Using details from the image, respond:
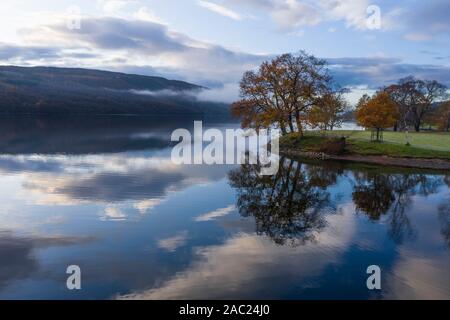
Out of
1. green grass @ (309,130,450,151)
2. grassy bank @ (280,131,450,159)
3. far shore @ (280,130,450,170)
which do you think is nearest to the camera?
far shore @ (280,130,450,170)

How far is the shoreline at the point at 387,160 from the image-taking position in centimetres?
5881

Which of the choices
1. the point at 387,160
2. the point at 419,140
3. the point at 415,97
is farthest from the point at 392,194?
the point at 415,97

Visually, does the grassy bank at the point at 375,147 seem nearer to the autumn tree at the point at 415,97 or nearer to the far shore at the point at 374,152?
the far shore at the point at 374,152

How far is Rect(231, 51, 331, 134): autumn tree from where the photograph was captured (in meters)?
80.9

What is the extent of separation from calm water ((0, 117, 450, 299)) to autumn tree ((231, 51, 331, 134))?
3581 centimetres

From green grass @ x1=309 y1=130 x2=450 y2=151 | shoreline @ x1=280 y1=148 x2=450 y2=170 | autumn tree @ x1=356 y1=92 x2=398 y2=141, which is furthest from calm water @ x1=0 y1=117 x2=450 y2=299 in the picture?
autumn tree @ x1=356 y1=92 x2=398 y2=141

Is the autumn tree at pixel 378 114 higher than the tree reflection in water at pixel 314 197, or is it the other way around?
the autumn tree at pixel 378 114

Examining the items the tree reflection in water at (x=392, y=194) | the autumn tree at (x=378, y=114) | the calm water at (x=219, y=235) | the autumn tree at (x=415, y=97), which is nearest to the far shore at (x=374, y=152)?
the autumn tree at (x=378, y=114)

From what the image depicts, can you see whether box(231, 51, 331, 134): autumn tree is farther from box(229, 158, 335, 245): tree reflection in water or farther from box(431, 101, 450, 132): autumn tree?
box(431, 101, 450, 132): autumn tree

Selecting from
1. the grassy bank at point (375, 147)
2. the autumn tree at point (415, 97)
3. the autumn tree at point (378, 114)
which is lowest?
the grassy bank at point (375, 147)

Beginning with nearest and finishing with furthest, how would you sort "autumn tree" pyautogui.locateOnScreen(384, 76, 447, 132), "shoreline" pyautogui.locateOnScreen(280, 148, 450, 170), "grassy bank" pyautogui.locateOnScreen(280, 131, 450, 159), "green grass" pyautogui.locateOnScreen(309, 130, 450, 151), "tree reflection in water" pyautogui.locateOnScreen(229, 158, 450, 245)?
"tree reflection in water" pyautogui.locateOnScreen(229, 158, 450, 245), "shoreline" pyautogui.locateOnScreen(280, 148, 450, 170), "grassy bank" pyautogui.locateOnScreen(280, 131, 450, 159), "green grass" pyautogui.locateOnScreen(309, 130, 450, 151), "autumn tree" pyautogui.locateOnScreen(384, 76, 447, 132)

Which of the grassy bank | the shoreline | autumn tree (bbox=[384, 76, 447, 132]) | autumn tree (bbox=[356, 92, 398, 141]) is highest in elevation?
autumn tree (bbox=[384, 76, 447, 132])

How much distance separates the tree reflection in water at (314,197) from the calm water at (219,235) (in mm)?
155

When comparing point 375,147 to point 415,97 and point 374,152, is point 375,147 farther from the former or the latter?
point 415,97
